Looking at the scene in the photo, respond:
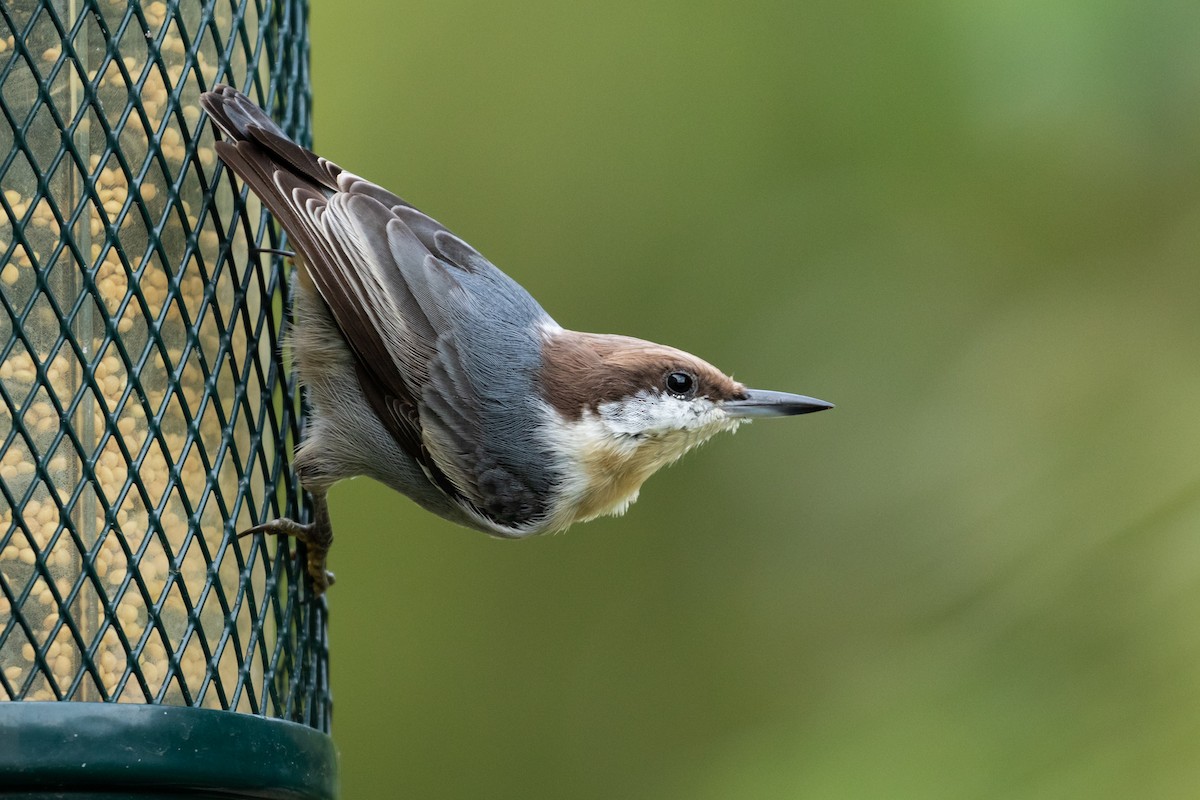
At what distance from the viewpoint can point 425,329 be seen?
355 centimetres

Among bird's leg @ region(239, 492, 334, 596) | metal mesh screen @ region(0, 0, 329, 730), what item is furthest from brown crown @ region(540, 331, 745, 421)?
metal mesh screen @ region(0, 0, 329, 730)

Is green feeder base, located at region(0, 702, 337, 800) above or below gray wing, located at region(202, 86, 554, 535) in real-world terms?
below

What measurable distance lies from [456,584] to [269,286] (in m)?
1.82

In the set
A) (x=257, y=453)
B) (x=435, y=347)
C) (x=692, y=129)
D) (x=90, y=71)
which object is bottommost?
(x=257, y=453)

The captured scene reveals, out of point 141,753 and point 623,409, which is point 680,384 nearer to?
point 623,409

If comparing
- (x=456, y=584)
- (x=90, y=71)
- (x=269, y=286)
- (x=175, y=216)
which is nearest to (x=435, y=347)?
(x=269, y=286)

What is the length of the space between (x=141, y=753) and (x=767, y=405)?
200cm

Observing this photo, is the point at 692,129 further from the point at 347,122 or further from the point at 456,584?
the point at 456,584

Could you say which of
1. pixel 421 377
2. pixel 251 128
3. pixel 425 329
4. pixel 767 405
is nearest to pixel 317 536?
pixel 421 377

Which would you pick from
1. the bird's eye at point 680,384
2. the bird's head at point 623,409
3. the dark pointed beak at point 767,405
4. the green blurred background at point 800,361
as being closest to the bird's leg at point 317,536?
the bird's head at point 623,409

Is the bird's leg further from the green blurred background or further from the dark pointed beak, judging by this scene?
the green blurred background

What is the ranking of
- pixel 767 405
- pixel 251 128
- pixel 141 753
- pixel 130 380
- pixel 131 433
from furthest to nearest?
pixel 767 405, pixel 251 128, pixel 131 433, pixel 130 380, pixel 141 753

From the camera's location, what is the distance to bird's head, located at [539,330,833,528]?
3.78 m

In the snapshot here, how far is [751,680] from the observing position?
5.02 metres
